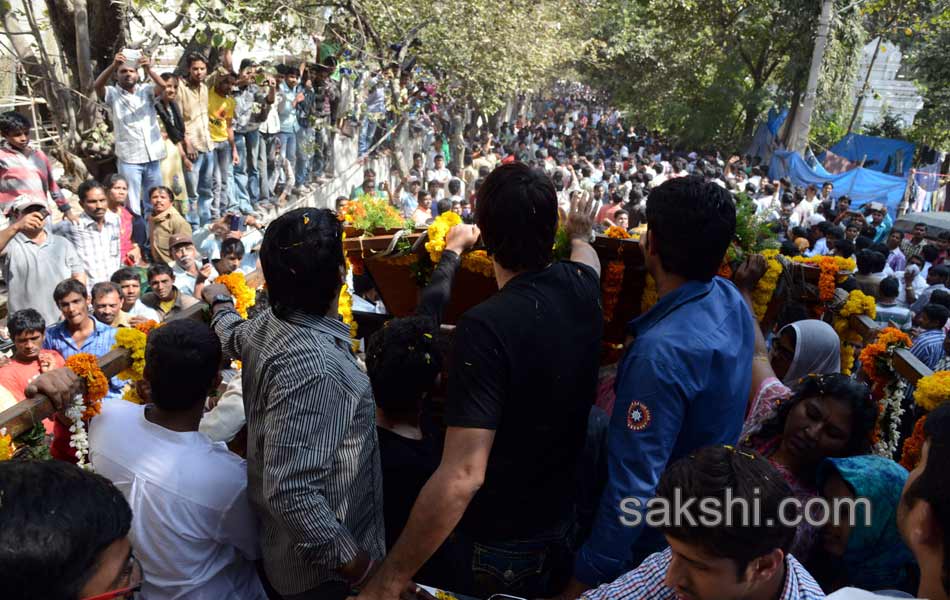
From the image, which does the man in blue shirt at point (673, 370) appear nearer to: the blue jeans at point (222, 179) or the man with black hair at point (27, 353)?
the man with black hair at point (27, 353)

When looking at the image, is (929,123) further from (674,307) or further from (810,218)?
(674,307)

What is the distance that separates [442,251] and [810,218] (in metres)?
13.2

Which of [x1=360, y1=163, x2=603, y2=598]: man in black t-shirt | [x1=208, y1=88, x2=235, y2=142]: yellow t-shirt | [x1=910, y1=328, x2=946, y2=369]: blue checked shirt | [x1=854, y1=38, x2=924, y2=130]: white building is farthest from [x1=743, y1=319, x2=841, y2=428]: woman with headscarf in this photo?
[x1=854, y1=38, x2=924, y2=130]: white building

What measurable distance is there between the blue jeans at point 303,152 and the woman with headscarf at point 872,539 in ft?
37.3

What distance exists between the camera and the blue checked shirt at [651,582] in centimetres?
185

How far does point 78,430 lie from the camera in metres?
2.55

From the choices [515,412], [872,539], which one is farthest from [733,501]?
[872,539]

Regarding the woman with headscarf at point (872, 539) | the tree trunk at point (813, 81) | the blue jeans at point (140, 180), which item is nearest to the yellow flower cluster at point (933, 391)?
the woman with headscarf at point (872, 539)

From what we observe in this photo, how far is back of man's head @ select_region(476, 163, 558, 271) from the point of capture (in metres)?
2.23

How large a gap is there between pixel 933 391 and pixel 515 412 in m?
1.69

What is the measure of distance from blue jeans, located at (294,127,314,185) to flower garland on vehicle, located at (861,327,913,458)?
10.6 meters

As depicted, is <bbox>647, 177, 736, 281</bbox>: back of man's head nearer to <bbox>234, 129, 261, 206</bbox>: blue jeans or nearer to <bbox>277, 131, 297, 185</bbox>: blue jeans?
<bbox>234, 129, 261, 206</bbox>: blue jeans

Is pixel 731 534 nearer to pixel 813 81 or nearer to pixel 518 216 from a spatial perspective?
pixel 518 216

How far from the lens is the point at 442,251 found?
3.37 metres
